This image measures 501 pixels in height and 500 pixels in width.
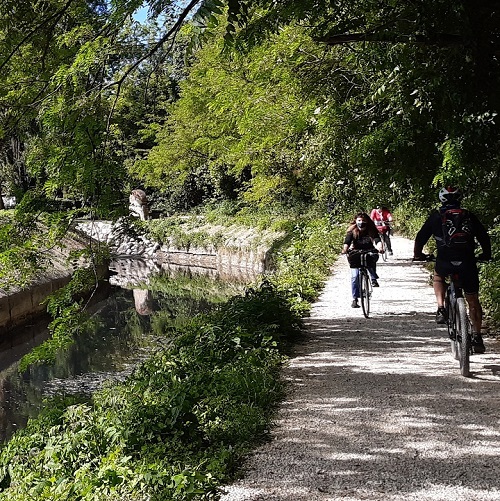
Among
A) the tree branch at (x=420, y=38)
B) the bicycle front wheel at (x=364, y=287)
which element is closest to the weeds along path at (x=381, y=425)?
the bicycle front wheel at (x=364, y=287)

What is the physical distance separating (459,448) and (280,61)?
10.2 m

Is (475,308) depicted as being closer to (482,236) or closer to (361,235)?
(482,236)

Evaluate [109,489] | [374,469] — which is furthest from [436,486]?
[109,489]

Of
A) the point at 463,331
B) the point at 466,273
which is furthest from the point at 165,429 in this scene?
the point at 466,273

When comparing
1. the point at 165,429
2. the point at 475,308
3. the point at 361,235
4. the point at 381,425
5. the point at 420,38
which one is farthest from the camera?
the point at 361,235

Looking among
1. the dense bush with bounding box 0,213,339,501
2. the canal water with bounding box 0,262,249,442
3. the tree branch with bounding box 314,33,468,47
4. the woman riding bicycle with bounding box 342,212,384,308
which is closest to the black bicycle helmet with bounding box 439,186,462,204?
the tree branch with bounding box 314,33,468,47

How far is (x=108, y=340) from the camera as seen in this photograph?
1627cm

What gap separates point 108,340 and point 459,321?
35.9 ft

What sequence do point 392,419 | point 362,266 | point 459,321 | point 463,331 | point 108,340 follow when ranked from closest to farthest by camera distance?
point 392,419, point 463,331, point 459,321, point 362,266, point 108,340

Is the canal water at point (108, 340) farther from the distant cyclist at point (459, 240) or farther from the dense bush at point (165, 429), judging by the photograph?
the distant cyclist at point (459, 240)

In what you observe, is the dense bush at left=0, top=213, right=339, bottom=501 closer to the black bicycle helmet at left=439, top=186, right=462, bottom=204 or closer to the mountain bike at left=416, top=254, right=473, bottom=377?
the mountain bike at left=416, top=254, right=473, bottom=377

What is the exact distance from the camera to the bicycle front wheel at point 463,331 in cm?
671

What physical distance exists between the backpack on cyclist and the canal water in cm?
359

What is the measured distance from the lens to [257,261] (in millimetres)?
28344
